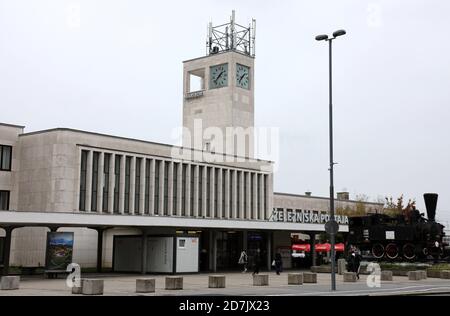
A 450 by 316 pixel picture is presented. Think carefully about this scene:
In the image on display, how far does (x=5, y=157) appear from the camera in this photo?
47.5 m

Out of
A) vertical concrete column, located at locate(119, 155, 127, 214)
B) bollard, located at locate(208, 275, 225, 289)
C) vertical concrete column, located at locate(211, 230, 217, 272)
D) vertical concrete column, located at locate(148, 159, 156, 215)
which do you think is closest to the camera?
bollard, located at locate(208, 275, 225, 289)

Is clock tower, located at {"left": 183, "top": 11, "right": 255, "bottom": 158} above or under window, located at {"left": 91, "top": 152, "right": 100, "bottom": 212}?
above

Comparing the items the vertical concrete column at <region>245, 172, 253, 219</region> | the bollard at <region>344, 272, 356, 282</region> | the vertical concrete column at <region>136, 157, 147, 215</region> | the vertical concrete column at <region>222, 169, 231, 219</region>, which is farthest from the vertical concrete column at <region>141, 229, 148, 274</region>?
the vertical concrete column at <region>245, 172, 253, 219</region>

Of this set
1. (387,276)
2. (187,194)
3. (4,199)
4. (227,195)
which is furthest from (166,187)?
(387,276)

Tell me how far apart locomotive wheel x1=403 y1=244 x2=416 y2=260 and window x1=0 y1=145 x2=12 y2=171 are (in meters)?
29.0

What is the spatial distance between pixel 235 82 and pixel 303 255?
2608cm

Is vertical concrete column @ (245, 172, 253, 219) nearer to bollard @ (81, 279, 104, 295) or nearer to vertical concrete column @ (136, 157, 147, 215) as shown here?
vertical concrete column @ (136, 157, 147, 215)

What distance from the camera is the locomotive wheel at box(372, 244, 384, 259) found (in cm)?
4450

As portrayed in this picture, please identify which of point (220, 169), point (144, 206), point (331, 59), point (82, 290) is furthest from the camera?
point (220, 169)

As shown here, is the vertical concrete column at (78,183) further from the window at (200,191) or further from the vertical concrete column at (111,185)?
the window at (200,191)

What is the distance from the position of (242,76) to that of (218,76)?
A: 2.99 m
